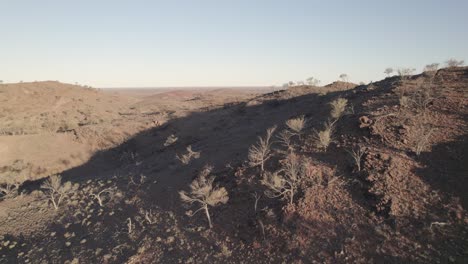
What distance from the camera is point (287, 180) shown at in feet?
53.3

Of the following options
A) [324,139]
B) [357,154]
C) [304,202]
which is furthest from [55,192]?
[357,154]

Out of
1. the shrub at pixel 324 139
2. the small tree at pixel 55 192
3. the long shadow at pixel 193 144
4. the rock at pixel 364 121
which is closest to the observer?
the shrub at pixel 324 139

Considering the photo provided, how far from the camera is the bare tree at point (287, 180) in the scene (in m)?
15.8

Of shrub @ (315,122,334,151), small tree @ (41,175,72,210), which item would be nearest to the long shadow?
shrub @ (315,122,334,151)

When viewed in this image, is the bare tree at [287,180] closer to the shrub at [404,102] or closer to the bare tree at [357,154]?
the bare tree at [357,154]

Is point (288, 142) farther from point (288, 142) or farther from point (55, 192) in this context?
point (55, 192)

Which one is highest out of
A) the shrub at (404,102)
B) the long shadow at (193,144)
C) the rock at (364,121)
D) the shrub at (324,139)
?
the shrub at (404,102)

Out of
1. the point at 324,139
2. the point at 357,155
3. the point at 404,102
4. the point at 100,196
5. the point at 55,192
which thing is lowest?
the point at 55,192

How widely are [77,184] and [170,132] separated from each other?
13909mm

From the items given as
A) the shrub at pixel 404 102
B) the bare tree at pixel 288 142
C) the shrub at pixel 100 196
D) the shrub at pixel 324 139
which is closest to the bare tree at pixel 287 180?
the shrub at pixel 324 139

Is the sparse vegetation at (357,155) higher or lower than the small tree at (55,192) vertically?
higher

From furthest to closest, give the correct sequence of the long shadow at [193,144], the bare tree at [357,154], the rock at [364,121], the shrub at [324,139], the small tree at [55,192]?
the small tree at [55,192]
the long shadow at [193,144]
the rock at [364,121]
the shrub at [324,139]
the bare tree at [357,154]

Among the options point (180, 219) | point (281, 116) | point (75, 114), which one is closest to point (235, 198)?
point (180, 219)

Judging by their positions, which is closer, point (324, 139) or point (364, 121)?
point (324, 139)
